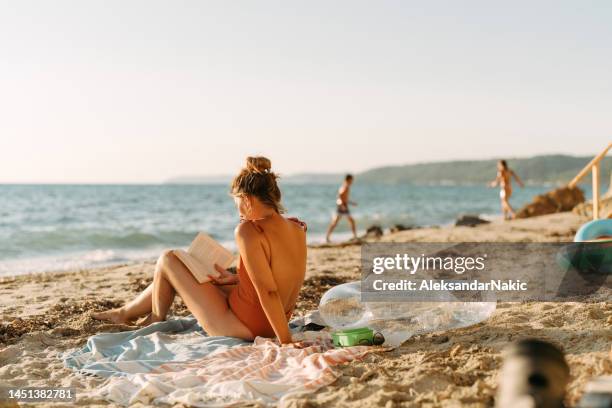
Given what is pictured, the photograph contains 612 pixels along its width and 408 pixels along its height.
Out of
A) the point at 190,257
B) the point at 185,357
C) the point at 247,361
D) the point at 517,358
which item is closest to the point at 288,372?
the point at 247,361

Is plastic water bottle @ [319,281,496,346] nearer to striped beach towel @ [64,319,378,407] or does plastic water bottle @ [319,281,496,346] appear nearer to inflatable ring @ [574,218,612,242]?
striped beach towel @ [64,319,378,407]

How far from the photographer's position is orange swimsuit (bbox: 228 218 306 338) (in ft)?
13.1

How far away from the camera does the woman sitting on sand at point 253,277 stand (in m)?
3.74

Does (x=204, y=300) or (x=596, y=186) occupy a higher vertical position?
(x=596, y=186)

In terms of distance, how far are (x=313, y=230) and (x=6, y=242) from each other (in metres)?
8.44

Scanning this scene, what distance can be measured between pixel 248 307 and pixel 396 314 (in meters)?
1.13

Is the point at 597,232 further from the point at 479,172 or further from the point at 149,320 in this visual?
the point at 479,172

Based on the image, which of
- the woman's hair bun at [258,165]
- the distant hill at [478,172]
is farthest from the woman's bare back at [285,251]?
the distant hill at [478,172]

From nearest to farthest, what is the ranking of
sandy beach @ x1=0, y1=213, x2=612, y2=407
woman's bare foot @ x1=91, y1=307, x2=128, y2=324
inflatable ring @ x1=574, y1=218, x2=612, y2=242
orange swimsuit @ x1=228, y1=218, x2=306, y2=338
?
sandy beach @ x1=0, y1=213, x2=612, y2=407
orange swimsuit @ x1=228, y1=218, x2=306, y2=338
woman's bare foot @ x1=91, y1=307, x2=128, y2=324
inflatable ring @ x1=574, y1=218, x2=612, y2=242

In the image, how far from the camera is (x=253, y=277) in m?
3.73

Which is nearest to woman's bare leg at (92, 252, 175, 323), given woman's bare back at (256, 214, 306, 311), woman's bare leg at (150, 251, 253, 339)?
woman's bare leg at (150, 251, 253, 339)

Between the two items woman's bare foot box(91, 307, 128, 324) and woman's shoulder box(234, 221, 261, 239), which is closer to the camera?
woman's shoulder box(234, 221, 261, 239)

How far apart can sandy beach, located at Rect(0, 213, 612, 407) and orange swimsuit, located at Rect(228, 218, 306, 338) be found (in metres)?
0.82

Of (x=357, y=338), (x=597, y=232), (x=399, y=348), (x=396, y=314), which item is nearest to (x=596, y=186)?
(x=597, y=232)
